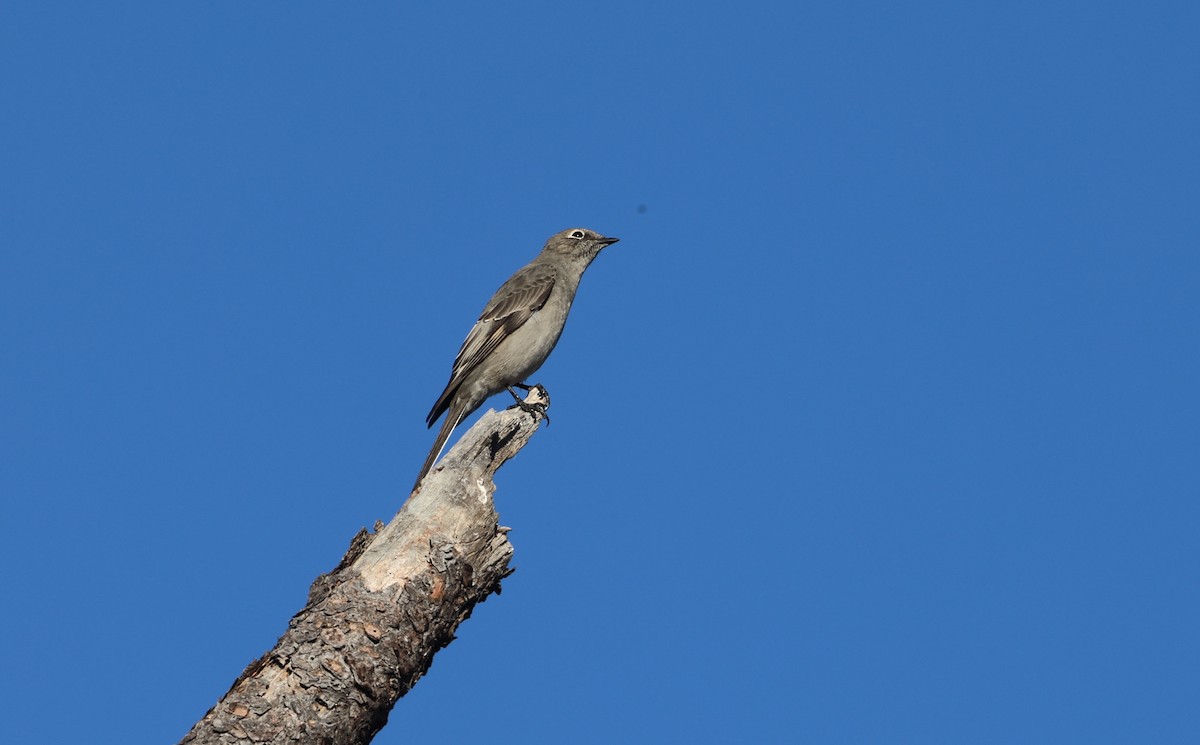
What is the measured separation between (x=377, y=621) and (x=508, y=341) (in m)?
5.52

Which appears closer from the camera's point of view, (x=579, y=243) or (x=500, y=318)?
(x=500, y=318)

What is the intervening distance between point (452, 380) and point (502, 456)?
3918 mm

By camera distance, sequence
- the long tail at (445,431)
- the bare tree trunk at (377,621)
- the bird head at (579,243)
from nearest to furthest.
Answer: the bare tree trunk at (377,621), the long tail at (445,431), the bird head at (579,243)

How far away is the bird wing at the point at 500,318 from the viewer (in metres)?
11.9

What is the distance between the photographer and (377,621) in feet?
22.1

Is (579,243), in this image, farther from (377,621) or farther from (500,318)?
(377,621)

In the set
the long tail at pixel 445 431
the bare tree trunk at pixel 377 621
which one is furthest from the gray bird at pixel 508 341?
the bare tree trunk at pixel 377 621

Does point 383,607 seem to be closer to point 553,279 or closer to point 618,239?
point 553,279

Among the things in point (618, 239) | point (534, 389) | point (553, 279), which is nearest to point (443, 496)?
point (534, 389)

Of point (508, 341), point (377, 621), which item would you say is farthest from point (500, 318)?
point (377, 621)

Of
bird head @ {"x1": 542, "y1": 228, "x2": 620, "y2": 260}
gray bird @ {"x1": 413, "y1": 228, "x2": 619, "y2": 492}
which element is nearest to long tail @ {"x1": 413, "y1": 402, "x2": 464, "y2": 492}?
gray bird @ {"x1": 413, "y1": 228, "x2": 619, "y2": 492}

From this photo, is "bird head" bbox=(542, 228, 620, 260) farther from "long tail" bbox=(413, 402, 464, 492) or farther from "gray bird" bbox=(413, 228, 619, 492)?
"long tail" bbox=(413, 402, 464, 492)

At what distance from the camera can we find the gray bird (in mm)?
11859

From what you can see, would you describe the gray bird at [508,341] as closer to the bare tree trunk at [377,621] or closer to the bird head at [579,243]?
the bird head at [579,243]
